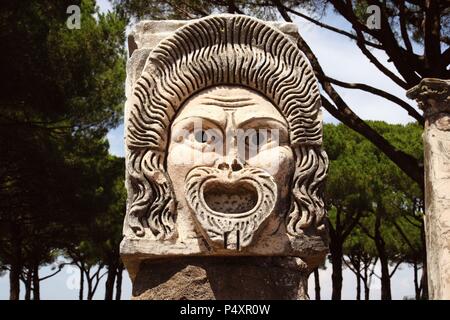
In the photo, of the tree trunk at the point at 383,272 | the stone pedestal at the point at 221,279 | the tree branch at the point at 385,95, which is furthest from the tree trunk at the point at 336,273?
the stone pedestal at the point at 221,279

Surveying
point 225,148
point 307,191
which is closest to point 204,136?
point 225,148

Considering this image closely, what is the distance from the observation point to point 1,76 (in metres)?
9.95

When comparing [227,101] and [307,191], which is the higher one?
[227,101]

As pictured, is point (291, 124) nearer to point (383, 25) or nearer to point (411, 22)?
point (383, 25)

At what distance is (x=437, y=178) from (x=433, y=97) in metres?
0.70

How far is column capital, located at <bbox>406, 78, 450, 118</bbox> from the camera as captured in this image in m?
5.88

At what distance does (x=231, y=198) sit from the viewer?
3805 mm

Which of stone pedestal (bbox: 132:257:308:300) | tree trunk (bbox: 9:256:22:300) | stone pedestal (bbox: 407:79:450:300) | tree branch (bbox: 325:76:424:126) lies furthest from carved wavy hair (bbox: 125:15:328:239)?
tree trunk (bbox: 9:256:22:300)

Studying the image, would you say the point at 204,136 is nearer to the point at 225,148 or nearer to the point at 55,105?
the point at 225,148

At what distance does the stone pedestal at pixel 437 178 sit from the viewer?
225 inches

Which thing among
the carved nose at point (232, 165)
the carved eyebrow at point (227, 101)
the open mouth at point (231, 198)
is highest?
the carved eyebrow at point (227, 101)

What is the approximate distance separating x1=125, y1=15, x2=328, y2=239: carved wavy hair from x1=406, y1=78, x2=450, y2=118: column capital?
223 cm

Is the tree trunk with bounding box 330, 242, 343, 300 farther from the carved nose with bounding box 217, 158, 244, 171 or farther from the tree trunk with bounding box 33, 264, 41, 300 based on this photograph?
the carved nose with bounding box 217, 158, 244, 171

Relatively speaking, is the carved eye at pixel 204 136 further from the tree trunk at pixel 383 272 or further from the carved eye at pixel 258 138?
the tree trunk at pixel 383 272
